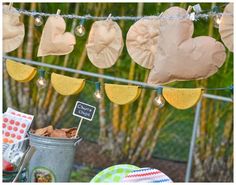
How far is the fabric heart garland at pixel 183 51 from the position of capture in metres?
2.32

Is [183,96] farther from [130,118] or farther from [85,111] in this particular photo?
[130,118]

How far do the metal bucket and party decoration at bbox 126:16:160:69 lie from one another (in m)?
0.61

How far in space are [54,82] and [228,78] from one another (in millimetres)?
1927

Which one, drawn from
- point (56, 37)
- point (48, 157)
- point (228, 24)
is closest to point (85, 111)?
point (48, 157)

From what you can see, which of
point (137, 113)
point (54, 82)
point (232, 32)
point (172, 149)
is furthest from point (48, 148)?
point (172, 149)

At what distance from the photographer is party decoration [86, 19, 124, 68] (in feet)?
8.26

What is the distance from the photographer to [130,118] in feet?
14.6

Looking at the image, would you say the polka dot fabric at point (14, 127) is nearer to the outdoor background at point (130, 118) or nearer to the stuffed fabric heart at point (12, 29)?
the stuffed fabric heart at point (12, 29)

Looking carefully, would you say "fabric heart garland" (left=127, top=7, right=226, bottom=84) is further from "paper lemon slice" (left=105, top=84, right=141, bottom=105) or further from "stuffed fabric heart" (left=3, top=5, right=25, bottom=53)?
"stuffed fabric heart" (left=3, top=5, right=25, bottom=53)

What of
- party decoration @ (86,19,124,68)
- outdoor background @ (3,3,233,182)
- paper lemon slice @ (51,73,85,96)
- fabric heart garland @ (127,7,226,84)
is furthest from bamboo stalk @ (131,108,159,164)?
fabric heart garland @ (127,7,226,84)

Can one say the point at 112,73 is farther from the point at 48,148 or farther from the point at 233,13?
the point at 233,13

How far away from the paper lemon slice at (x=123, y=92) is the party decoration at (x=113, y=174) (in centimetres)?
47

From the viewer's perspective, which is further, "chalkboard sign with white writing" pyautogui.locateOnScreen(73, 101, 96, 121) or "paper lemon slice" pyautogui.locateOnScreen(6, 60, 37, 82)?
"paper lemon slice" pyautogui.locateOnScreen(6, 60, 37, 82)

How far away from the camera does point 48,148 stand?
105 inches
